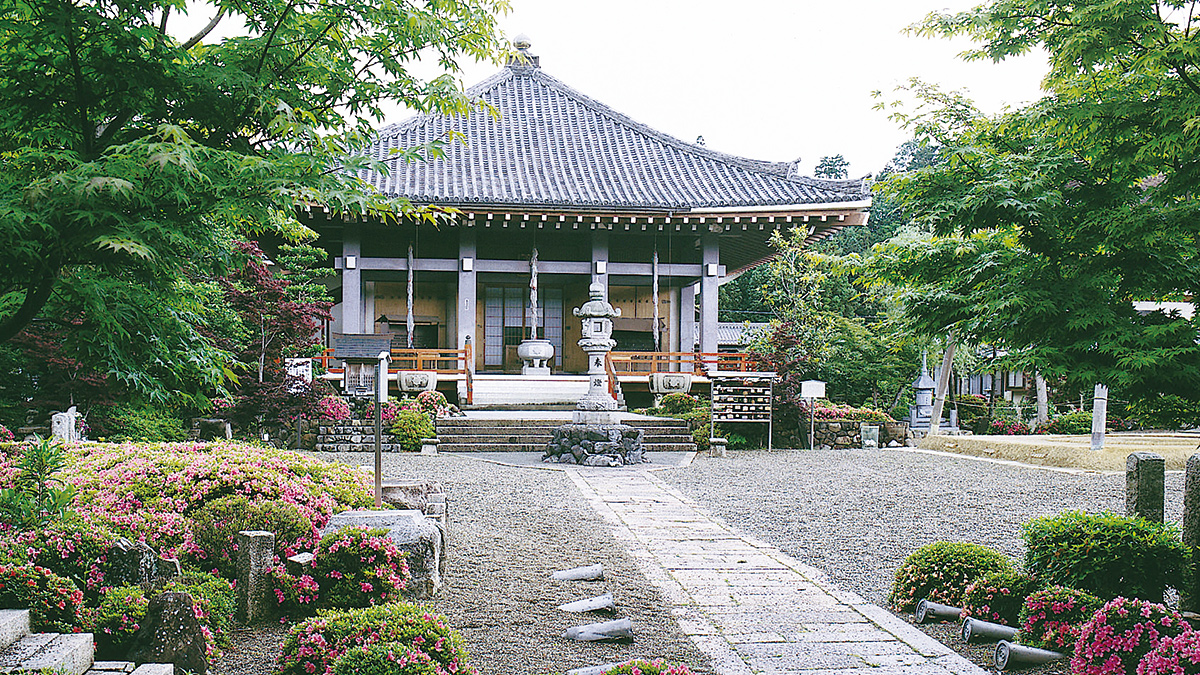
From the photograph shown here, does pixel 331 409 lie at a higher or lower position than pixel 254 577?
higher

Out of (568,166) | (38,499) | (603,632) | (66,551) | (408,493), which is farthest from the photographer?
(568,166)

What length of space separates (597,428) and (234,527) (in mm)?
8500

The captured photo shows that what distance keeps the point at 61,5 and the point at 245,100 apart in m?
0.73

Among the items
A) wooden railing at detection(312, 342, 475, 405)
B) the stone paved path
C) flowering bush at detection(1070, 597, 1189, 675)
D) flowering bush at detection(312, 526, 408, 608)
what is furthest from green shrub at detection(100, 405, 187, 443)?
flowering bush at detection(1070, 597, 1189, 675)

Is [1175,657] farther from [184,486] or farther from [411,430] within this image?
[411,430]

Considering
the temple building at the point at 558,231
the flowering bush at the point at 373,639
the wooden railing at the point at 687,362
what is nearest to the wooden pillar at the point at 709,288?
the temple building at the point at 558,231

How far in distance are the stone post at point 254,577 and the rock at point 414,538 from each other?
47cm

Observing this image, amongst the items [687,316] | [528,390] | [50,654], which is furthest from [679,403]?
[50,654]

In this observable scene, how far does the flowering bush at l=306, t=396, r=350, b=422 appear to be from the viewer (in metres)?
13.6

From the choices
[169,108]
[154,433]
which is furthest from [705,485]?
[169,108]

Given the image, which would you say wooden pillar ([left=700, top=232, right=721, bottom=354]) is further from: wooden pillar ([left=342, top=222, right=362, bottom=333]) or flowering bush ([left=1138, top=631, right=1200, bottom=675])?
flowering bush ([left=1138, top=631, right=1200, bottom=675])

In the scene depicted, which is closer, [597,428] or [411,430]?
[597,428]

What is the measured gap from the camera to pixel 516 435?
15.6 meters

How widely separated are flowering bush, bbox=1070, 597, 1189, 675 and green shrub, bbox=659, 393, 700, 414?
1360 cm
